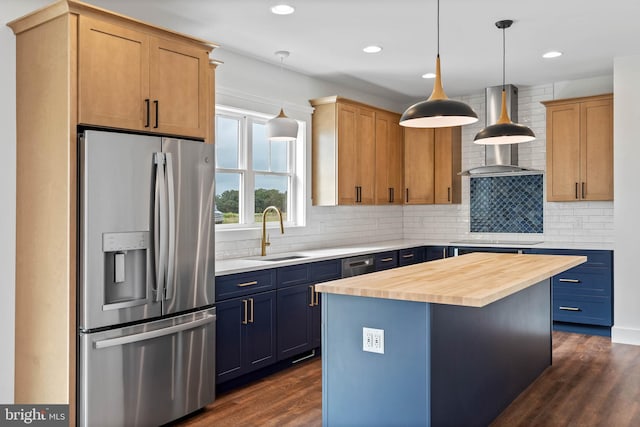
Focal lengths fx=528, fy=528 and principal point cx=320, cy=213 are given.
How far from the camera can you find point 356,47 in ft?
15.4

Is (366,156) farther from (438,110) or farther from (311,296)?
(438,110)

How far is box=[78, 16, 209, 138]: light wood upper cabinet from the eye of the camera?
2914mm

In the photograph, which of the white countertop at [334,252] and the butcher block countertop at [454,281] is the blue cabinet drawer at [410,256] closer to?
the white countertop at [334,252]

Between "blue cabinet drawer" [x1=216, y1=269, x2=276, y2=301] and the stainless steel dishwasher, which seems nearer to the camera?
"blue cabinet drawer" [x1=216, y1=269, x2=276, y2=301]

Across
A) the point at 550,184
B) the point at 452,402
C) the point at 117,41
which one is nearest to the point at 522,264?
the point at 452,402

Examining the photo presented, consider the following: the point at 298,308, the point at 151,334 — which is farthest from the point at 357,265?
the point at 151,334

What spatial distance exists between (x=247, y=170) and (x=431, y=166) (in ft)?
8.87

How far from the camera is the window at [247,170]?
15.7 ft

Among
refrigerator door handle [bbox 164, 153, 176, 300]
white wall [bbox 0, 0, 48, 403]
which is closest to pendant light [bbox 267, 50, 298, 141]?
refrigerator door handle [bbox 164, 153, 176, 300]

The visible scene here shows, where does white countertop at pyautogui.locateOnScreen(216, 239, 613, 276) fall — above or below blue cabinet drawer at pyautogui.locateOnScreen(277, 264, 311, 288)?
above

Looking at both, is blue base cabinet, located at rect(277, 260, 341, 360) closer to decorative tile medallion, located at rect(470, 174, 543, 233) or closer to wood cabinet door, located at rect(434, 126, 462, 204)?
wood cabinet door, located at rect(434, 126, 462, 204)

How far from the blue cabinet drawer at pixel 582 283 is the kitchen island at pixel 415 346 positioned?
2583mm

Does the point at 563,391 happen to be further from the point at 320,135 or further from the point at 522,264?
the point at 320,135

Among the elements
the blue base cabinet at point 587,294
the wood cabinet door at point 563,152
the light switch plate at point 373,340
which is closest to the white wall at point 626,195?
the blue base cabinet at point 587,294
